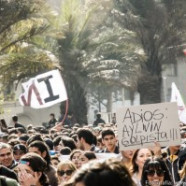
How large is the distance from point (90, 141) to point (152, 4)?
23938 mm

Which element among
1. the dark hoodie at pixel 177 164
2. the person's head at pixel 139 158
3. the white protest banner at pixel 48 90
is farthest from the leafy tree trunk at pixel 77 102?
the person's head at pixel 139 158

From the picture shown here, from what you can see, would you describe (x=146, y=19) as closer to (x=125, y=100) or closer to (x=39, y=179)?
(x=125, y=100)

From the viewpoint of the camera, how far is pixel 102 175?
2770mm

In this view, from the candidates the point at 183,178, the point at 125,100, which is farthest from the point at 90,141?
the point at 125,100

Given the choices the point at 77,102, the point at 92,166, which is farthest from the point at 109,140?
the point at 77,102

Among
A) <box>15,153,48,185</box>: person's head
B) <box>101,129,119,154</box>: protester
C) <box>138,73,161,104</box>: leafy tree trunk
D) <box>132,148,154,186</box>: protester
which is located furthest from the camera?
<box>138,73,161,104</box>: leafy tree trunk

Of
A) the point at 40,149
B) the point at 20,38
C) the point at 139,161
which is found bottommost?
the point at 139,161

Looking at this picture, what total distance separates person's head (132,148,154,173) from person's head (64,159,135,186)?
12.8 feet

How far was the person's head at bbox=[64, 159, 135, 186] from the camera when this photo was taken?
2752 mm

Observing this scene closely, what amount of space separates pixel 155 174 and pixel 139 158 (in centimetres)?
90

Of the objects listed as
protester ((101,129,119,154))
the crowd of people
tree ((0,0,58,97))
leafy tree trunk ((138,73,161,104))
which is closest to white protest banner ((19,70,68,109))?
the crowd of people

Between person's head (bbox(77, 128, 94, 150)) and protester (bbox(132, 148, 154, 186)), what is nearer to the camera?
protester (bbox(132, 148, 154, 186))

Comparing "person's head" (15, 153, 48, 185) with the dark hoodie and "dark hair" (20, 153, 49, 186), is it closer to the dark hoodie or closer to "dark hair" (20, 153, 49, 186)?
"dark hair" (20, 153, 49, 186)

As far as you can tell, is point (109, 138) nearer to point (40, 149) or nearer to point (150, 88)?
point (40, 149)
